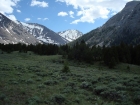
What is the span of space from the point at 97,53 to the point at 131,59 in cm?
1353

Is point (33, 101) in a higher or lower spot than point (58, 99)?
higher

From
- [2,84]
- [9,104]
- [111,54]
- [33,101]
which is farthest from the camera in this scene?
[111,54]

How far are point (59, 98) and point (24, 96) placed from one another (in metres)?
3.19

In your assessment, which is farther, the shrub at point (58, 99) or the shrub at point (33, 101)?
the shrub at point (58, 99)

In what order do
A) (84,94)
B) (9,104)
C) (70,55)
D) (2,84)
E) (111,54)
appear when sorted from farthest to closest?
(70,55) → (111,54) → (2,84) → (84,94) → (9,104)

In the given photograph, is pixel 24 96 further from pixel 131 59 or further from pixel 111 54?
pixel 131 59

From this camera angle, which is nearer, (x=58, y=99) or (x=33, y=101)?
(x=33, y=101)

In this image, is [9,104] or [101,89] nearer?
[9,104]

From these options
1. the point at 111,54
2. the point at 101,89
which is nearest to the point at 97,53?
the point at 111,54

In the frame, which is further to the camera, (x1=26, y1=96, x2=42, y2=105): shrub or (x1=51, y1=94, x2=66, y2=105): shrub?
(x1=51, y1=94, x2=66, y2=105): shrub

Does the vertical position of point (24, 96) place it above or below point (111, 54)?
below

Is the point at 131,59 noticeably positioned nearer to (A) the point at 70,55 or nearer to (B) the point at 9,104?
(A) the point at 70,55

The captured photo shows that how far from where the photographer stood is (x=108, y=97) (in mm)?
17000

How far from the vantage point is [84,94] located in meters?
18.3
